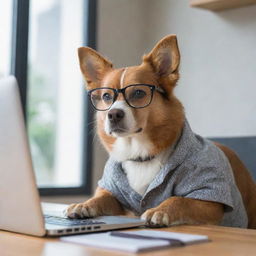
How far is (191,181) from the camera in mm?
1380

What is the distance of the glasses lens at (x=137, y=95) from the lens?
1536 millimetres

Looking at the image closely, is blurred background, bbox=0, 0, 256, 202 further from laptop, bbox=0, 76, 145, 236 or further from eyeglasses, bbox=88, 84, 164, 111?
laptop, bbox=0, 76, 145, 236

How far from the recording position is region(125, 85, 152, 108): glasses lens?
1.54 meters

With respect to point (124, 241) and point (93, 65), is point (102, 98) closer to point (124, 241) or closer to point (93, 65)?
point (93, 65)

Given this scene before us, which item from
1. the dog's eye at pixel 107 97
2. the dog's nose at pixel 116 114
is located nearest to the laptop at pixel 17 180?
the dog's nose at pixel 116 114

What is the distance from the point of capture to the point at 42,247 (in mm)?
871

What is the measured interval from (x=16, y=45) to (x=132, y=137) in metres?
1.35

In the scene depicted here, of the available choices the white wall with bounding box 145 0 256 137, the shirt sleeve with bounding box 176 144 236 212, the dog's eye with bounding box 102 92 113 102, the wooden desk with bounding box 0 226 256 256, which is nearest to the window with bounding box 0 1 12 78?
the white wall with bounding box 145 0 256 137

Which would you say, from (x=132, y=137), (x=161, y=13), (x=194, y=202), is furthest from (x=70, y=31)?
(x=194, y=202)

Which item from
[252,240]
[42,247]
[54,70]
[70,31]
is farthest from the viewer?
[54,70]

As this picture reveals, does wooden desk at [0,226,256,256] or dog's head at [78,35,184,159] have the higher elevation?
dog's head at [78,35,184,159]

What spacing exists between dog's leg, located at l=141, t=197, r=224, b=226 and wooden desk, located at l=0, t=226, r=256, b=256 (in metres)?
0.19

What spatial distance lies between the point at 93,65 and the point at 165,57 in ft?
0.89

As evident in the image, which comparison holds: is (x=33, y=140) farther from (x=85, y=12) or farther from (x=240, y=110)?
(x=240, y=110)
